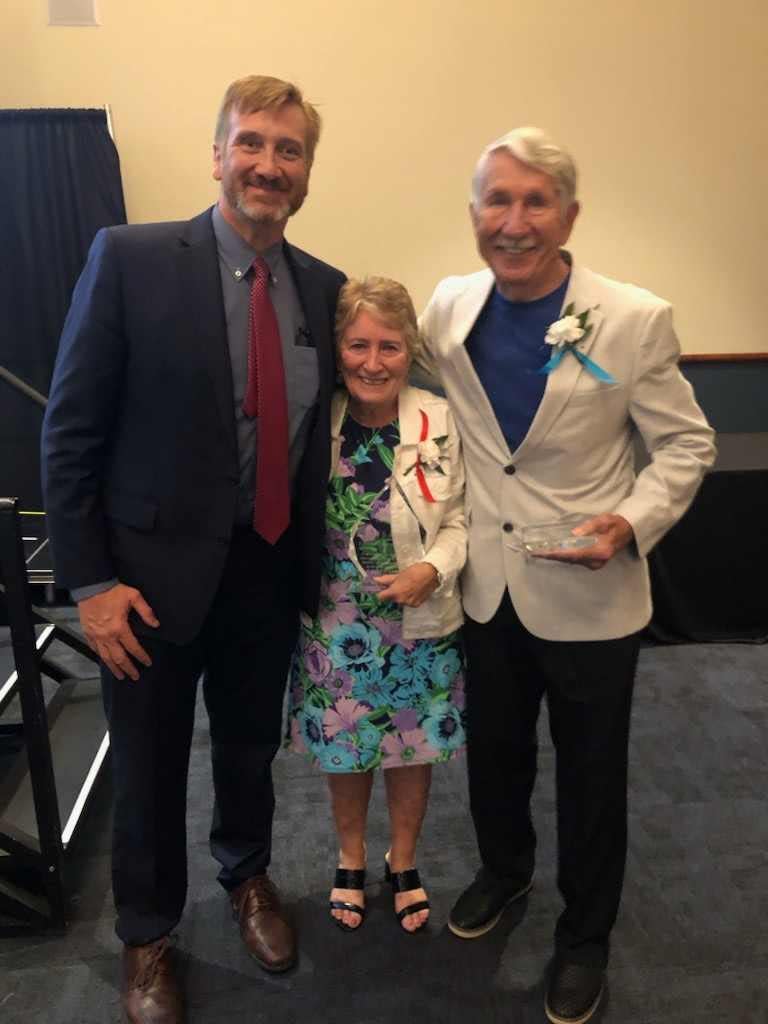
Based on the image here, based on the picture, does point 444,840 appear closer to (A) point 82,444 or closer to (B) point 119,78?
(A) point 82,444

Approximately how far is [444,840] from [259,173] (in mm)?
1683

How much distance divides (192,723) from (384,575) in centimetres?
49

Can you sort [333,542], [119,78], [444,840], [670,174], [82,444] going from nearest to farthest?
1. [82,444]
2. [333,542]
3. [444,840]
4. [119,78]
5. [670,174]

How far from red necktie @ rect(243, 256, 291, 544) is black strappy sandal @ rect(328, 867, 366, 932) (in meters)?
0.91

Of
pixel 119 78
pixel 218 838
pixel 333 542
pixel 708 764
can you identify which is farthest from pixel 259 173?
pixel 119 78

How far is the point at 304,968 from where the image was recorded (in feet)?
5.61

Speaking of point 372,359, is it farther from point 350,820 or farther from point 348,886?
point 348,886

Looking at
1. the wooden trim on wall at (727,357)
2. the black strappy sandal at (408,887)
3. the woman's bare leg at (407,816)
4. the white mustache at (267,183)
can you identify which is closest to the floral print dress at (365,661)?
the woman's bare leg at (407,816)

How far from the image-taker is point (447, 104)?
3689 millimetres

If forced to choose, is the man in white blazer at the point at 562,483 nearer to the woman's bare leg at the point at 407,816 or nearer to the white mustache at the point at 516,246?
the white mustache at the point at 516,246

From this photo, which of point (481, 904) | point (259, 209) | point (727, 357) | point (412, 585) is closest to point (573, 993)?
point (481, 904)

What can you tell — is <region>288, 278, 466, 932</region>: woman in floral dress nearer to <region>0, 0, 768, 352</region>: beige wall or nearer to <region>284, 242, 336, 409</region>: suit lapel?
<region>284, 242, 336, 409</region>: suit lapel

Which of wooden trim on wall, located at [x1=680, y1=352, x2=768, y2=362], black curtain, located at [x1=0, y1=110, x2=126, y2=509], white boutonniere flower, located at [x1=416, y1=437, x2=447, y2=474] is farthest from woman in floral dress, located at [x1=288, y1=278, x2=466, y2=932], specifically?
wooden trim on wall, located at [x1=680, y1=352, x2=768, y2=362]

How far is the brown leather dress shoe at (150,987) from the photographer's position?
5.11 ft
